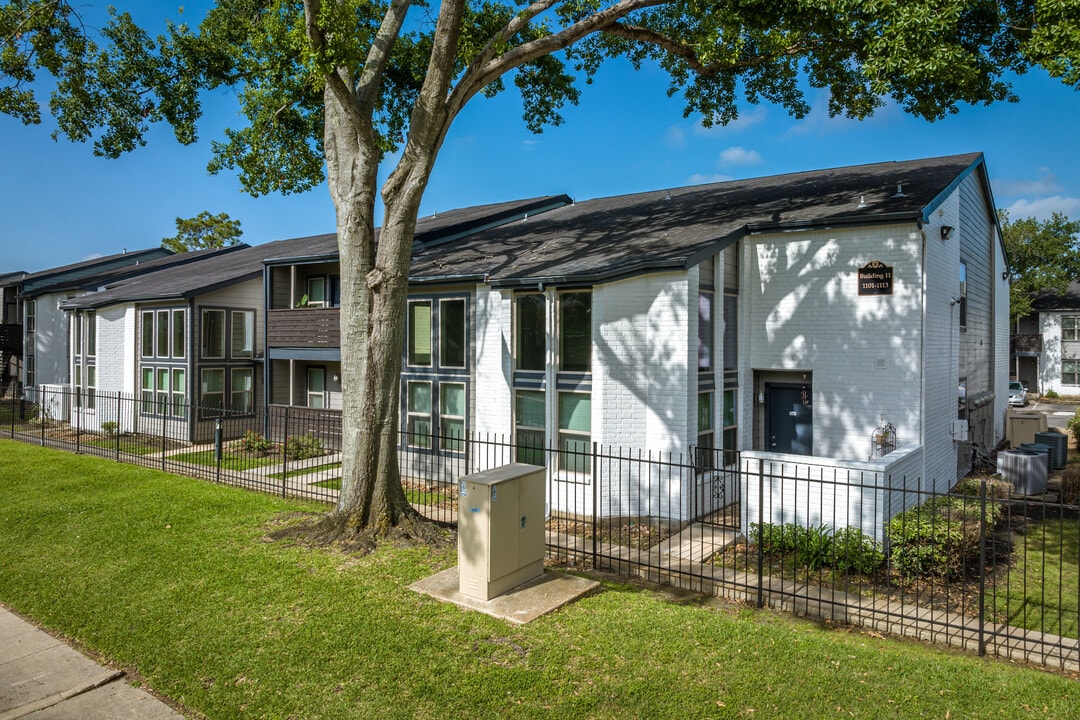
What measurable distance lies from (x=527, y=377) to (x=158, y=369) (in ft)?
47.2

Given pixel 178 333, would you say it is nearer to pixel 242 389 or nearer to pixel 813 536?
pixel 242 389

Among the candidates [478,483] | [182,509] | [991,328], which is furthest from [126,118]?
[991,328]

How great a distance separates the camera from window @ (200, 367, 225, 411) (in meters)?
19.8

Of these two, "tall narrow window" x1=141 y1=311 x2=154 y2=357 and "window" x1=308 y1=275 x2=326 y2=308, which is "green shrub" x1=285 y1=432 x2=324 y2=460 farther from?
"tall narrow window" x1=141 y1=311 x2=154 y2=357

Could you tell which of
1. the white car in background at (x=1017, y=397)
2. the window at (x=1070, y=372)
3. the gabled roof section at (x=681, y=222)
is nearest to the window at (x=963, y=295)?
the gabled roof section at (x=681, y=222)

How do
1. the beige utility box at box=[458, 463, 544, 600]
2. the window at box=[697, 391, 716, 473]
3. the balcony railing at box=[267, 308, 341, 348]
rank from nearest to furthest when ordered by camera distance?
the beige utility box at box=[458, 463, 544, 600] → the window at box=[697, 391, 716, 473] → the balcony railing at box=[267, 308, 341, 348]

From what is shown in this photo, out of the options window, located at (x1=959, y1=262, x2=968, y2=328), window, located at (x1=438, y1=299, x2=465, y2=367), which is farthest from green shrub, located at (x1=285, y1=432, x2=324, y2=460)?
window, located at (x1=959, y1=262, x2=968, y2=328)

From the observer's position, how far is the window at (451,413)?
14.3 metres

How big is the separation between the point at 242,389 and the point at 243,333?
1.80m

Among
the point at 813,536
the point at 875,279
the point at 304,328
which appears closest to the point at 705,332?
the point at 875,279

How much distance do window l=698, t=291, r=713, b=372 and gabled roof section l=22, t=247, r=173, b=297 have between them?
25.9 m

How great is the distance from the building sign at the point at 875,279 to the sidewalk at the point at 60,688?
11.9 metres

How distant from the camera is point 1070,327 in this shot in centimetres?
4062

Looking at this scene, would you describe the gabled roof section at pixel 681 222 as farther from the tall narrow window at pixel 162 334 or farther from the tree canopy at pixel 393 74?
the tall narrow window at pixel 162 334
